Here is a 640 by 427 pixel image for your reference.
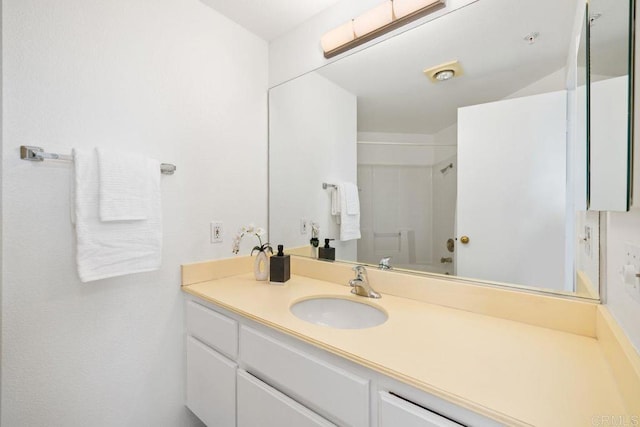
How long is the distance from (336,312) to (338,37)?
1377 mm

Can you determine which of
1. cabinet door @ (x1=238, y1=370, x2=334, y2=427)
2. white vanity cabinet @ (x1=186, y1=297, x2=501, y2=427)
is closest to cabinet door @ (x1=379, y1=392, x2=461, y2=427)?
white vanity cabinet @ (x1=186, y1=297, x2=501, y2=427)

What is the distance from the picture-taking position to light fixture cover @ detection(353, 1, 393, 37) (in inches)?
49.9

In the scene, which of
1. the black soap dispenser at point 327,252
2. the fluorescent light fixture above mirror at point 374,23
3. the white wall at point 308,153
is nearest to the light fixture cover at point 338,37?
the fluorescent light fixture above mirror at point 374,23

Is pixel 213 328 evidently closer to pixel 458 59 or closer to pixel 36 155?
pixel 36 155

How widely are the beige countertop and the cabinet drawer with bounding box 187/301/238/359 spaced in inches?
4.3

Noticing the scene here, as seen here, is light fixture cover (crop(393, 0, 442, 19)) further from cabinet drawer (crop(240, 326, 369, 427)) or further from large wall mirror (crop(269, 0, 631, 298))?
cabinet drawer (crop(240, 326, 369, 427))

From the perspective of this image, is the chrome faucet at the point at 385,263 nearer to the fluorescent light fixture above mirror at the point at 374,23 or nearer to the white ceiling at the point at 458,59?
the white ceiling at the point at 458,59

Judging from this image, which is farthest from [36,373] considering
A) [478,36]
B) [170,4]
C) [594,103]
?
[478,36]

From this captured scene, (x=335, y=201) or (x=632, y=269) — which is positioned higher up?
(x=335, y=201)

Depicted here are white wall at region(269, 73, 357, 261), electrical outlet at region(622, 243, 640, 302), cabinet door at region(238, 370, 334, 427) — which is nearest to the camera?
electrical outlet at region(622, 243, 640, 302)

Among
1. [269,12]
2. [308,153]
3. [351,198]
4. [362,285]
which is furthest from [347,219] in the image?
[269,12]

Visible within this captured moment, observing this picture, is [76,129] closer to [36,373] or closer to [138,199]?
[138,199]

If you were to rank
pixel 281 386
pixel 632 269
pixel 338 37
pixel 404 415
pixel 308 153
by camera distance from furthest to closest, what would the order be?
pixel 308 153 → pixel 338 37 → pixel 281 386 → pixel 404 415 → pixel 632 269

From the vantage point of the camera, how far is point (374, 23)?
131 centimetres
